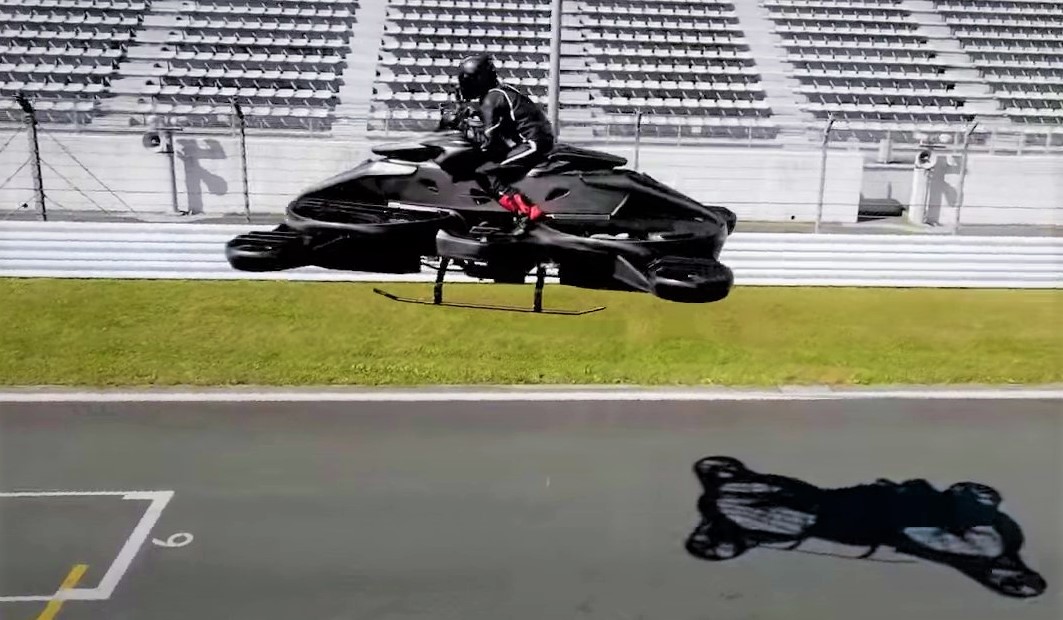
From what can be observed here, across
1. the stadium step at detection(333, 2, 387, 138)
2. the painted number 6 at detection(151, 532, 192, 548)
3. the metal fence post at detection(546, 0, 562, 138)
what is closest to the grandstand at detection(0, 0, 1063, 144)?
the stadium step at detection(333, 2, 387, 138)

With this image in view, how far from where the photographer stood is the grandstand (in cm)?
2234

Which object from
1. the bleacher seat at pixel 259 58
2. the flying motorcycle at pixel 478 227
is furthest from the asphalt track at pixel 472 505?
the bleacher seat at pixel 259 58

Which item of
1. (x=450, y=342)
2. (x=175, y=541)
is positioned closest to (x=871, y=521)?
(x=450, y=342)

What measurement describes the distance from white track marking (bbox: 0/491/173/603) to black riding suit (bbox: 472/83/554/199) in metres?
4.44

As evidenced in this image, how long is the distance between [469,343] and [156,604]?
559 cm

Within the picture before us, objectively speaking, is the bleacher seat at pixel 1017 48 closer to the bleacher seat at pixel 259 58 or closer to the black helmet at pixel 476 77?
the bleacher seat at pixel 259 58

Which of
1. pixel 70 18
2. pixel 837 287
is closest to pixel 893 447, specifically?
pixel 837 287

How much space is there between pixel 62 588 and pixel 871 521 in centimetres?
698

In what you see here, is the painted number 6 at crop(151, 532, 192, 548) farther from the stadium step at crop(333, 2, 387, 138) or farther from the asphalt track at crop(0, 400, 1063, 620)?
the stadium step at crop(333, 2, 387, 138)

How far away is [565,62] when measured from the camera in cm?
2398

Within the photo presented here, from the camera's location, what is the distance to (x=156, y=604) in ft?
20.9

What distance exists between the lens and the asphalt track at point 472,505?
21.3 feet

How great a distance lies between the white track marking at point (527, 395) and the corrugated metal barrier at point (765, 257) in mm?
1587

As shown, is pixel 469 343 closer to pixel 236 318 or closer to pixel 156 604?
pixel 236 318
